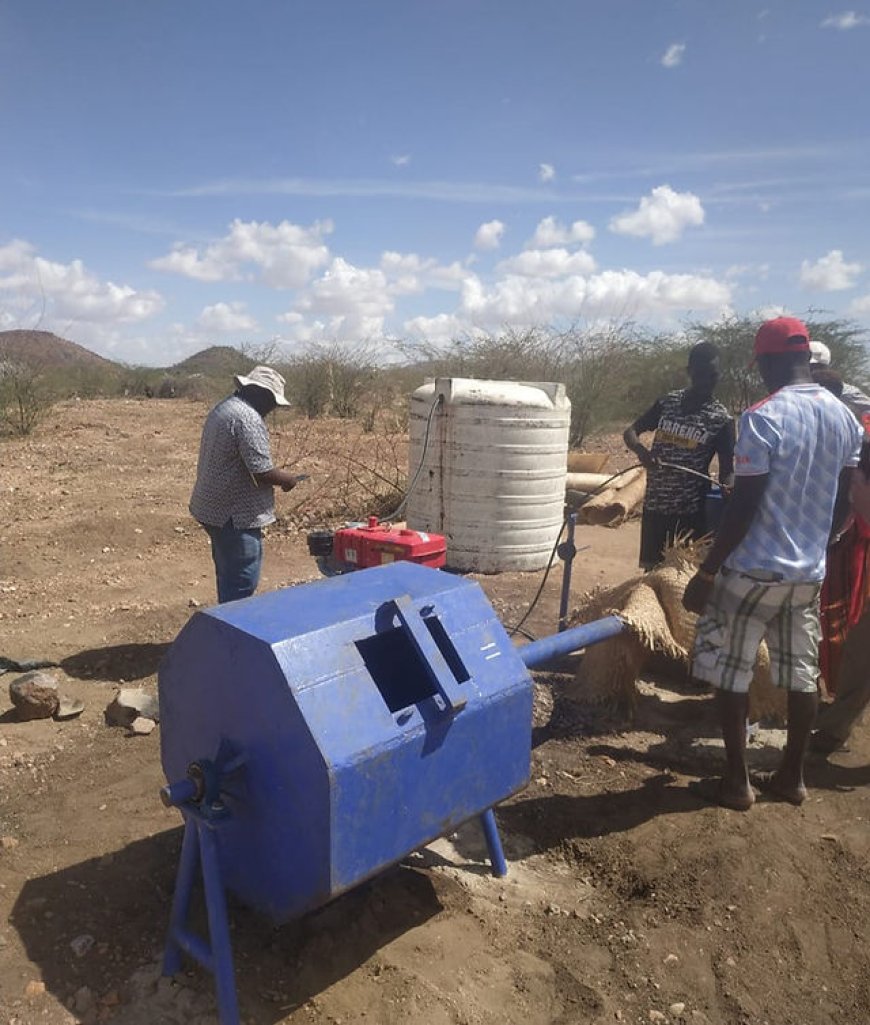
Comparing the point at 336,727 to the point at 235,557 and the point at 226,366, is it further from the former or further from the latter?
the point at 226,366

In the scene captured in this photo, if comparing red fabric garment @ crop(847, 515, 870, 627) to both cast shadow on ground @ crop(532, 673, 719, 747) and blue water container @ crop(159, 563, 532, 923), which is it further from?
blue water container @ crop(159, 563, 532, 923)

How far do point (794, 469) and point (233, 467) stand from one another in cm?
270

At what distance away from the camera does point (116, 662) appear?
16.0 feet

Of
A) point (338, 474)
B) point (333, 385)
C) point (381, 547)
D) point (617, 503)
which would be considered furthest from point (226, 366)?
point (381, 547)

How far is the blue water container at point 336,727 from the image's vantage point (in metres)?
2.03

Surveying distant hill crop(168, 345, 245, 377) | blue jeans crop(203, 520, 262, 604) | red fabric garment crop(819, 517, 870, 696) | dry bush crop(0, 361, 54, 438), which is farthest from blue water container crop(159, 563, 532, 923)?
distant hill crop(168, 345, 245, 377)

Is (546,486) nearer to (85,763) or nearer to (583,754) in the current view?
(583,754)

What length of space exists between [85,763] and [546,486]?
4.18 metres

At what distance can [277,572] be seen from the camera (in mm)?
6863

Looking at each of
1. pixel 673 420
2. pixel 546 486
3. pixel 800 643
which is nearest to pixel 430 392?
pixel 546 486

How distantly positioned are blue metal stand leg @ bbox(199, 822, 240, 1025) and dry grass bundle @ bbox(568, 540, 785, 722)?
2.30 metres

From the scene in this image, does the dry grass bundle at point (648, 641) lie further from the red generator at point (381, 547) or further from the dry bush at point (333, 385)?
the dry bush at point (333, 385)

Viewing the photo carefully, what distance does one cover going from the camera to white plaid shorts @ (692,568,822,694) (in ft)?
10.5

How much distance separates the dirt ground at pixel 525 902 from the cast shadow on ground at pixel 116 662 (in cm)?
3
